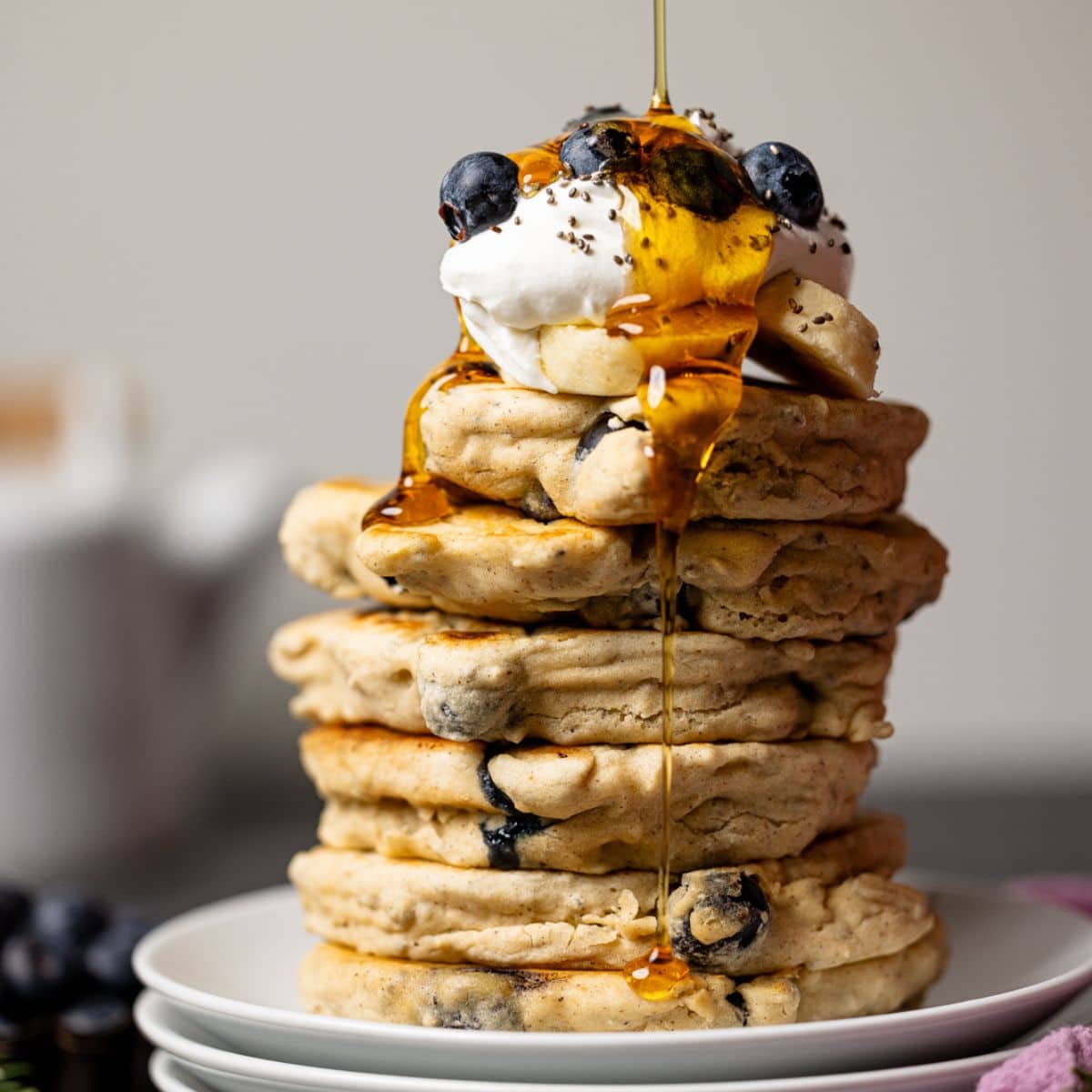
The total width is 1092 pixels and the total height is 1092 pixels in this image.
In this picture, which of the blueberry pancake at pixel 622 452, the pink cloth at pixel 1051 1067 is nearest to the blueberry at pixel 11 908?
the blueberry pancake at pixel 622 452

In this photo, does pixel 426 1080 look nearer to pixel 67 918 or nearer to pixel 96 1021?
pixel 96 1021

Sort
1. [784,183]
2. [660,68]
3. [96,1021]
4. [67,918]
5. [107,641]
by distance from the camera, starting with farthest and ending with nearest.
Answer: [107,641], [67,918], [96,1021], [660,68], [784,183]

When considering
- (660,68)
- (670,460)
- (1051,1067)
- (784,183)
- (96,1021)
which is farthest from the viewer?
(96,1021)

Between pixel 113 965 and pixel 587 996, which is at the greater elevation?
pixel 587 996

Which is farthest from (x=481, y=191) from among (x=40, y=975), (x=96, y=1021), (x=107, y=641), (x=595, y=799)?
(x=107, y=641)

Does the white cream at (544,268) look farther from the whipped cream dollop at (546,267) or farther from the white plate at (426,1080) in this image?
the white plate at (426,1080)

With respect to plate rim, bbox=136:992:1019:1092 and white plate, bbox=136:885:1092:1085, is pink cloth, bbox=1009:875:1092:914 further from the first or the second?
plate rim, bbox=136:992:1019:1092

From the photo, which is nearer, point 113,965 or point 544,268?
point 544,268

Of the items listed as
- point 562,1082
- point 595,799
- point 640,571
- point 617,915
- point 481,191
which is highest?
point 481,191
